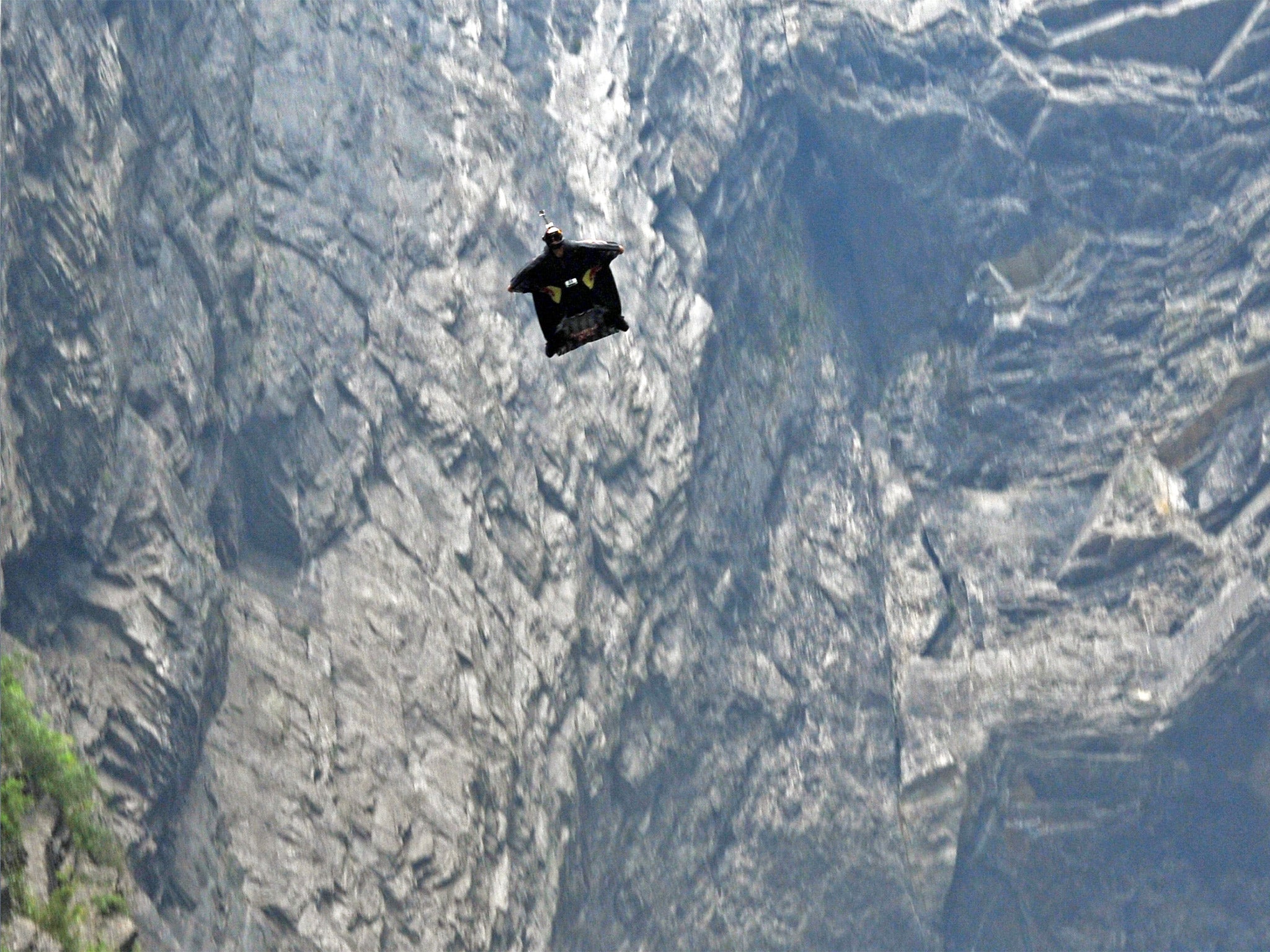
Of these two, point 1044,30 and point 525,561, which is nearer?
point 525,561

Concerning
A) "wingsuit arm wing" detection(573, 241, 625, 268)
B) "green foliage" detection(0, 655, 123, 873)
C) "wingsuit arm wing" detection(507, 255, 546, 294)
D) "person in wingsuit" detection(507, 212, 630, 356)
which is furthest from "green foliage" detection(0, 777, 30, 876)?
"wingsuit arm wing" detection(573, 241, 625, 268)

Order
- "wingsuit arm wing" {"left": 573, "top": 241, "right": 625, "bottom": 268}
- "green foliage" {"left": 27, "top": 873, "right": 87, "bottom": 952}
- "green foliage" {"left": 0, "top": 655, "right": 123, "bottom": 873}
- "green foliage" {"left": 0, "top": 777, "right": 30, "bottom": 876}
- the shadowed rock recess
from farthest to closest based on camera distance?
the shadowed rock recess
"green foliage" {"left": 0, "top": 655, "right": 123, "bottom": 873}
"green foliage" {"left": 0, "top": 777, "right": 30, "bottom": 876}
"green foliage" {"left": 27, "top": 873, "right": 87, "bottom": 952}
"wingsuit arm wing" {"left": 573, "top": 241, "right": 625, "bottom": 268}

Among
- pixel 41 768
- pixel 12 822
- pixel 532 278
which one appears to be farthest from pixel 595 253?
pixel 41 768

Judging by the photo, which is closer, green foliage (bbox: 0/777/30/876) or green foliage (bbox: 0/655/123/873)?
green foliage (bbox: 0/777/30/876)

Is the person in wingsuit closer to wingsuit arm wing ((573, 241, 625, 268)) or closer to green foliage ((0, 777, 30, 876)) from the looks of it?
wingsuit arm wing ((573, 241, 625, 268))

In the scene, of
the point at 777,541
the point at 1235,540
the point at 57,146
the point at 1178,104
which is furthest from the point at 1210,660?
the point at 57,146

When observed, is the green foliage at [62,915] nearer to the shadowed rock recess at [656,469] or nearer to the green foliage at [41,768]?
the green foliage at [41,768]

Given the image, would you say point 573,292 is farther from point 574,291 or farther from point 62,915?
point 62,915

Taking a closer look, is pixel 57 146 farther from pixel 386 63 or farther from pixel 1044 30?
pixel 1044 30
